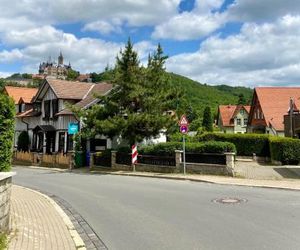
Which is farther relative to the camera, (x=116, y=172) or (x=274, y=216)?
(x=116, y=172)

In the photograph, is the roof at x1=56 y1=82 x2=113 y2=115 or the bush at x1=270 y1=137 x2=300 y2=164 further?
the roof at x1=56 y1=82 x2=113 y2=115

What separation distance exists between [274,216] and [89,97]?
32130 mm

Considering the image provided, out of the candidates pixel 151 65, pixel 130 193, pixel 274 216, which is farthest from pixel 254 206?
pixel 151 65

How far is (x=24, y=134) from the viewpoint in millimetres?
47438

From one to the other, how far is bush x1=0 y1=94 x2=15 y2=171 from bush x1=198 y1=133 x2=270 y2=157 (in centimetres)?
2702

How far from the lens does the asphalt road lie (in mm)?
8281

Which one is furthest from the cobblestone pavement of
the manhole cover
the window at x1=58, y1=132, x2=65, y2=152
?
the window at x1=58, y1=132, x2=65, y2=152

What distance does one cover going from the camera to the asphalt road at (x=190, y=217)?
8.28 m

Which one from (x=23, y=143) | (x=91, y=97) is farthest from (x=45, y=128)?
(x=23, y=143)

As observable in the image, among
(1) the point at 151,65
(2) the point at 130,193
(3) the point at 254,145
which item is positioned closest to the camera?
(2) the point at 130,193

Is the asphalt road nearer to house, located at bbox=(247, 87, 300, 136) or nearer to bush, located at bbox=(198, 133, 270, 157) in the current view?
bush, located at bbox=(198, 133, 270, 157)

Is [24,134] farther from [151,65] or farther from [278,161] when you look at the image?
[278,161]

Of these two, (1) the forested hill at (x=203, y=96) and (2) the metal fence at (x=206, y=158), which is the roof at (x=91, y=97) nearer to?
(2) the metal fence at (x=206, y=158)

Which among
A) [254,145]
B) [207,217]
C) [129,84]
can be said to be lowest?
[207,217]
